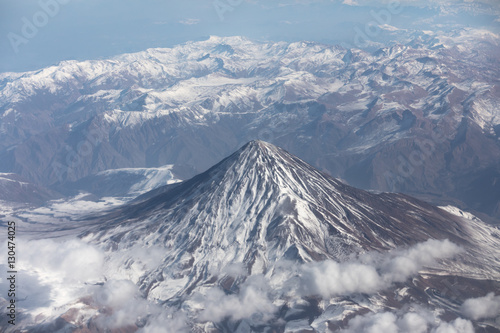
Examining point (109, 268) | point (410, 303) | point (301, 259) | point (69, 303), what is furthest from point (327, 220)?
point (69, 303)

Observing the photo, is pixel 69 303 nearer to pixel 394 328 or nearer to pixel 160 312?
pixel 160 312

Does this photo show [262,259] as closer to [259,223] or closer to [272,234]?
[272,234]

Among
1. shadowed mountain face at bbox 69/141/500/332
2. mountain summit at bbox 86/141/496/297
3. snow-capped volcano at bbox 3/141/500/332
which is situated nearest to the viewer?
snow-capped volcano at bbox 3/141/500/332

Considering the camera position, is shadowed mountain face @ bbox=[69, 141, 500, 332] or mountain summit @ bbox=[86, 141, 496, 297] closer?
shadowed mountain face @ bbox=[69, 141, 500, 332]

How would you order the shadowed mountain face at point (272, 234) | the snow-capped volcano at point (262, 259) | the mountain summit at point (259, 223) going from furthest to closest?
the mountain summit at point (259, 223) < the shadowed mountain face at point (272, 234) < the snow-capped volcano at point (262, 259)

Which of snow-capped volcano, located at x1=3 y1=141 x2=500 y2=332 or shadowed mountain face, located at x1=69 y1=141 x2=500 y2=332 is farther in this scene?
shadowed mountain face, located at x1=69 y1=141 x2=500 y2=332

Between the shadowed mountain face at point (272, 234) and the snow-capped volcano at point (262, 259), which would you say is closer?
the snow-capped volcano at point (262, 259)

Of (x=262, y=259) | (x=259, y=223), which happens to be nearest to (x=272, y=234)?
(x=259, y=223)

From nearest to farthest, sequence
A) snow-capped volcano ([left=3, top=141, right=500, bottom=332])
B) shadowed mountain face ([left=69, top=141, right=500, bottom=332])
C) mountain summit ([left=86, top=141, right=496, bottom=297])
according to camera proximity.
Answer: snow-capped volcano ([left=3, top=141, right=500, bottom=332]) → shadowed mountain face ([left=69, top=141, right=500, bottom=332]) → mountain summit ([left=86, top=141, right=496, bottom=297])

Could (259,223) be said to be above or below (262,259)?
above

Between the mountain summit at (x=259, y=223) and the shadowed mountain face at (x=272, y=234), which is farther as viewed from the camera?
the mountain summit at (x=259, y=223)

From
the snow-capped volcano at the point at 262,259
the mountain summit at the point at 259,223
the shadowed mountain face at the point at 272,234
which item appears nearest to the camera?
the snow-capped volcano at the point at 262,259
